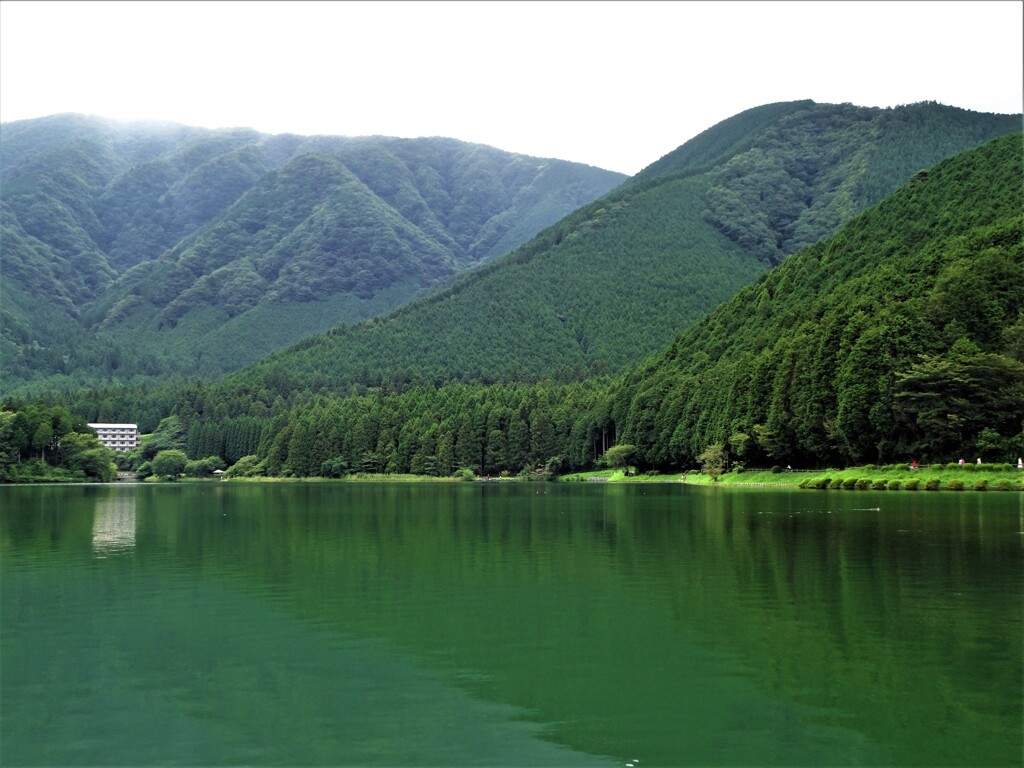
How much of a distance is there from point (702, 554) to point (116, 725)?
80.0 feet

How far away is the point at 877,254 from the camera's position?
13575cm

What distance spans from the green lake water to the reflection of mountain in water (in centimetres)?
271

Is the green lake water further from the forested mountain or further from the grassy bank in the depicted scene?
the forested mountain

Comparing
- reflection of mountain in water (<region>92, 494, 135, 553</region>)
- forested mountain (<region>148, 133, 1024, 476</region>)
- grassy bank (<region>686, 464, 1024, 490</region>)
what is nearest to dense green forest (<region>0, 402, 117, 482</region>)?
forested mountain (<region>148, 133, 1024, 476</region>)

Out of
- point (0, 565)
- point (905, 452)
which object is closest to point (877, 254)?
point (905, 452)

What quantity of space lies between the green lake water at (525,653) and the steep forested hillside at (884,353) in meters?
45.0

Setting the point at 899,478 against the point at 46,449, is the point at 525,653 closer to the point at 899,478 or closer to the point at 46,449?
the point at 899,478

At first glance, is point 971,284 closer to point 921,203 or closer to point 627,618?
point 921,203

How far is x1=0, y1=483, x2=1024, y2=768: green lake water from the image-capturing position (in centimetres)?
1535

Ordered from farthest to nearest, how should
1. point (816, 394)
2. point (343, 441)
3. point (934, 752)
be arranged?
point (343, 441) → point (816, 394) → point (934, 752)

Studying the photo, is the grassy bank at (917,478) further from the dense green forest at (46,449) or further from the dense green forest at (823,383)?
the dense green forest at (46,449)

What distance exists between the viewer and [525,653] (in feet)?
68.5

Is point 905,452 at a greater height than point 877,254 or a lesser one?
lesser

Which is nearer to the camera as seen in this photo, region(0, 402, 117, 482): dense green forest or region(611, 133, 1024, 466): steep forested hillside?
region(611, 133, 1024, 466): steep forested hillside
